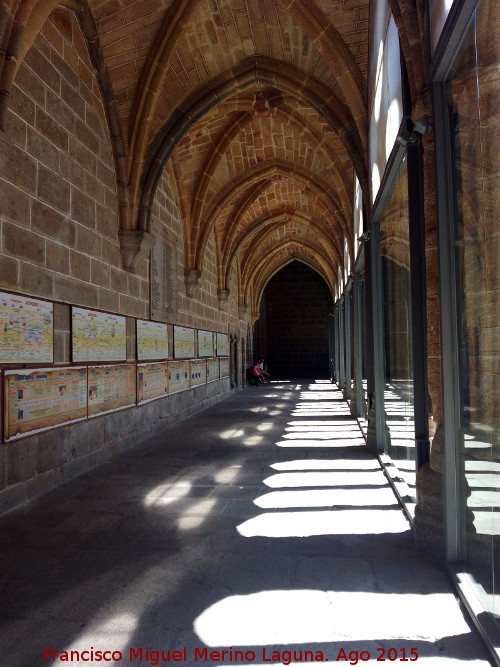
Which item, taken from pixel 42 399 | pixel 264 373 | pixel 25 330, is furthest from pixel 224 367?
pixel 25 330

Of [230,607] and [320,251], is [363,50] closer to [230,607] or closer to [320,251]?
[230,607]

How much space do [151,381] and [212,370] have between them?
4.06 m

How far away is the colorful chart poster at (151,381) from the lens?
604cm

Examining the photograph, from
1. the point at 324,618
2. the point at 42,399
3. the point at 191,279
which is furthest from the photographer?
the point at 191,279

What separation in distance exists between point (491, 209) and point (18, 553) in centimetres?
267

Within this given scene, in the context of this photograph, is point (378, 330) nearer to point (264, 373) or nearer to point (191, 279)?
point (191, 279)

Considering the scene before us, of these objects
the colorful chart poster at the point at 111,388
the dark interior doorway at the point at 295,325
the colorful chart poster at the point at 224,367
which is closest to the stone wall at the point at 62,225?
the colorful chart poster at the point at 111,388

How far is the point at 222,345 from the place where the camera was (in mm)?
11797

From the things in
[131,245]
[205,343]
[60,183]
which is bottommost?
[205,343]

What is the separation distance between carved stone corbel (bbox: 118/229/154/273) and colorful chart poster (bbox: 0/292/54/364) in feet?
5.99

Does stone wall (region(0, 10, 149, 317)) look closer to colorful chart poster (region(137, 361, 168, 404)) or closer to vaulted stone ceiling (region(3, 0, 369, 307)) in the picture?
vaulted stone ceiling (region(3, 0, 369, 307))

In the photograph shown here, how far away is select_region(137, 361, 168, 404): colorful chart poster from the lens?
238 inches

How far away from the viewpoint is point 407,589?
Result: 209 centimetres

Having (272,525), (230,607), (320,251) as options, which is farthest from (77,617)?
(320,251)
